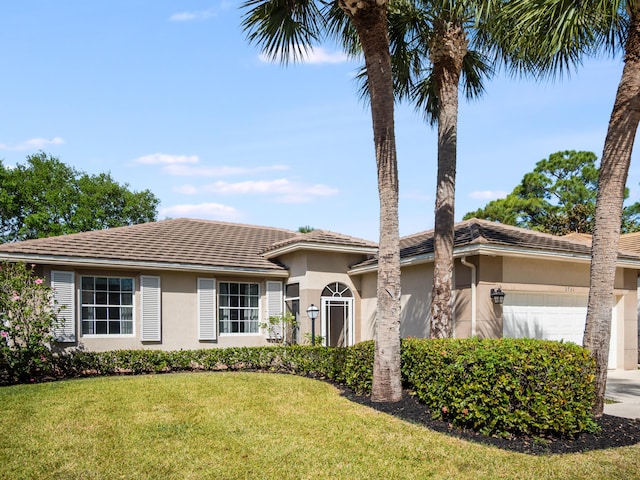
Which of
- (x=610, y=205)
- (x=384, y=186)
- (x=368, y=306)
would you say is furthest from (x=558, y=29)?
(x=368, y=306)

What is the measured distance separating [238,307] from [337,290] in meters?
3.01

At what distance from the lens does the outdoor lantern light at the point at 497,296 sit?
12.1 meters

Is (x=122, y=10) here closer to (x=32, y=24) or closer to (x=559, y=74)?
(x=32, y=24)

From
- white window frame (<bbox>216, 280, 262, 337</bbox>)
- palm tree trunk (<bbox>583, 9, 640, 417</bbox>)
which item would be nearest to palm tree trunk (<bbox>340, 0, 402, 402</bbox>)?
palm tree trunk (<bbox>583, 9, 640, 417</bbox>)

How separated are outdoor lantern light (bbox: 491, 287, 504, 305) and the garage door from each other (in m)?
0.73

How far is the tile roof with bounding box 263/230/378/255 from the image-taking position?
49.2 ft

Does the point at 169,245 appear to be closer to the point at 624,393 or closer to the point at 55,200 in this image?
the point at 624,393

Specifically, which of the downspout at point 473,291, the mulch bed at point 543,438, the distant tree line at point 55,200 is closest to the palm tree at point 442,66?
the downspout at point 473,291

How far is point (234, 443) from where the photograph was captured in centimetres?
704

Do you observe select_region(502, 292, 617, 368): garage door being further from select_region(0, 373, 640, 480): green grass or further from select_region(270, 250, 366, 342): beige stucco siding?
select_region(0, 373, 640, 480): green grass

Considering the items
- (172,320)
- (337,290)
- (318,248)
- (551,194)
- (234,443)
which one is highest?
(551,194)

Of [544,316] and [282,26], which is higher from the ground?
[282,26]

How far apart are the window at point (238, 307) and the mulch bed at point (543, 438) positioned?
7.79 meters

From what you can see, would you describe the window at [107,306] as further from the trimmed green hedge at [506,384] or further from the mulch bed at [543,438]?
the trimmed green hedge at [506,384]
